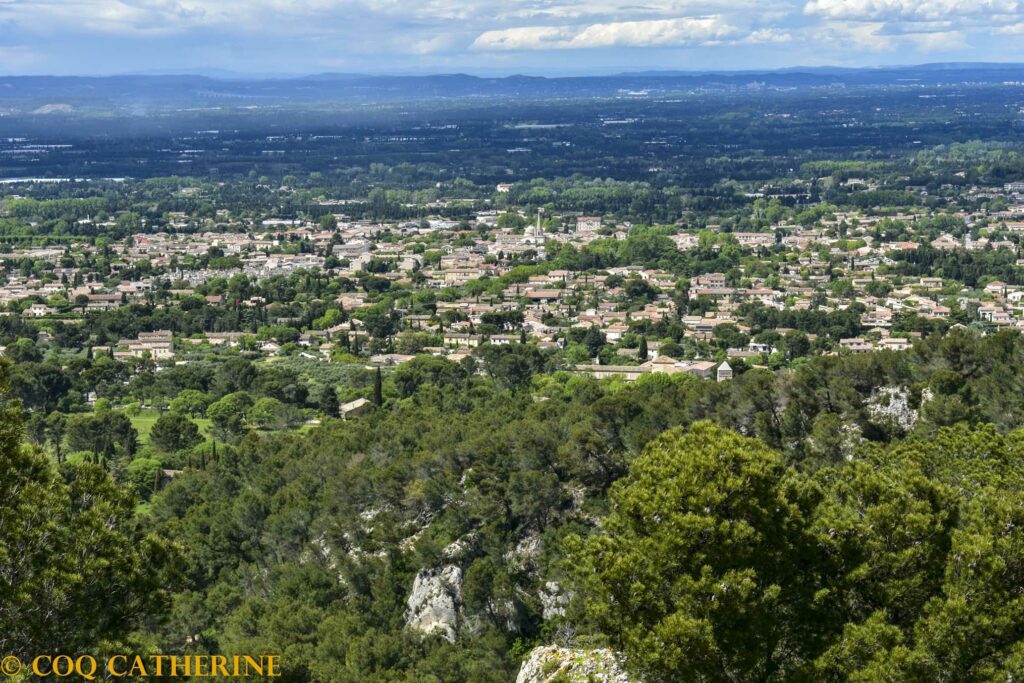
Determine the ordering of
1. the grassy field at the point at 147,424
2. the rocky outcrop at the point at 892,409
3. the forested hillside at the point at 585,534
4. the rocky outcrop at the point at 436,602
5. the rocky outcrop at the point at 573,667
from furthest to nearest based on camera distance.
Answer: the grassy field at the point at 147,424, the rocky outcrop at the point at 892,409, the rocky outcrop at the point at 436,602, the rocky outcrop at the point at 573,667, the forested hillside at the point at 585,534

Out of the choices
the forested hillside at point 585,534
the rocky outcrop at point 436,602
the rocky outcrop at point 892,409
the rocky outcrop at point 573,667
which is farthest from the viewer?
the rocky outcrop at point 892,409

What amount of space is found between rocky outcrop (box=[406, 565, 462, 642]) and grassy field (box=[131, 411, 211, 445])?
17.1m

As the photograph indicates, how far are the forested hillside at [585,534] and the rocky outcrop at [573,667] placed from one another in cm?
36

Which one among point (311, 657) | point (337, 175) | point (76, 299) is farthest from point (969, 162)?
point (311, 657)

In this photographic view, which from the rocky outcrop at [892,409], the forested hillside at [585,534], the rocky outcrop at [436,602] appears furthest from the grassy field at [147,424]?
the rocky outcrop at [892,409]

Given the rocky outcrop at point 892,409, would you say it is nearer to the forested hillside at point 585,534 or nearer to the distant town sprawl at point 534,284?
the forested hillside at point 585,534

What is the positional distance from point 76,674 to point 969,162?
12104 cm

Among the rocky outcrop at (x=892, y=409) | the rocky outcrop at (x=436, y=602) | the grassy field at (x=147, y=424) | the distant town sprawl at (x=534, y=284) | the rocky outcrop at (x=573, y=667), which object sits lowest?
the distant town sprawl at (x=534, y=284)

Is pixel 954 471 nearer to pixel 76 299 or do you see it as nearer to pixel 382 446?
pixel 382 446

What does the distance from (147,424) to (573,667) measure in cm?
2889

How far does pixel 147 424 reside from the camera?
38.0 m

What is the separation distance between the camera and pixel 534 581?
20.2 m

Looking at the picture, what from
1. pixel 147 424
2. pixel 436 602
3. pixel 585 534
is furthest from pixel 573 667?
pixel 147 424

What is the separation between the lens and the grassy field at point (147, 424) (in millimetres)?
36225
